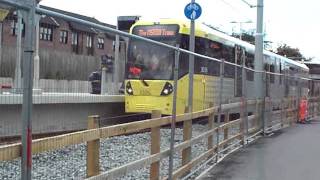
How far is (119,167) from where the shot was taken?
6.28 metres

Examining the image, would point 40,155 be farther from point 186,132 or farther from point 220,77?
point 220,77

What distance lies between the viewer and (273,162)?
11.7m

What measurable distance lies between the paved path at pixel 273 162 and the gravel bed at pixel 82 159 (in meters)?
1.21

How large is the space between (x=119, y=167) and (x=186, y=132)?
10.3 feet

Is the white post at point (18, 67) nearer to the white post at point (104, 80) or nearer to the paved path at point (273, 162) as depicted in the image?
the white post at point (104, 80)

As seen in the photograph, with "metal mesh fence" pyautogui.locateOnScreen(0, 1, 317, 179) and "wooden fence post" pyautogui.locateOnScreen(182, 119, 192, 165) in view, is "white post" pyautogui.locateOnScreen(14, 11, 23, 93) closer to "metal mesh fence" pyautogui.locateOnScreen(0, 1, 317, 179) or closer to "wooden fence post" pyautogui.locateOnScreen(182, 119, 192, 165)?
"metal mesh fence" pyautogui.locateOnScreen(0, 1, 317, 179)

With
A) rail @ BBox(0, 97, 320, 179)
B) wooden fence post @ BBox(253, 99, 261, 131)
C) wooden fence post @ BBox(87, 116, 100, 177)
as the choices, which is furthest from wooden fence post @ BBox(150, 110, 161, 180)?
wooden fence post @ BBox(253, 99, 261, 131)

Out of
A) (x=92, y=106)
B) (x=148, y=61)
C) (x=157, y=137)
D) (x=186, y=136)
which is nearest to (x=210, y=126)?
(x=186, y=136)

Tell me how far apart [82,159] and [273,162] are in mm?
6776

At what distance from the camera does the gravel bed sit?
15.8 ft

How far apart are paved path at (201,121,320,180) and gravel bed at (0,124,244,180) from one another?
1214 millimetres

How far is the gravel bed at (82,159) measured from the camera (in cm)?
482

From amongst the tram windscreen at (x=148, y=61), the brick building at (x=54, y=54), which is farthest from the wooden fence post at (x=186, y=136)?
the brick building at (x=54, y=54)

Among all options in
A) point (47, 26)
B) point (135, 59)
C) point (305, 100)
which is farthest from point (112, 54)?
point (305, 100)
